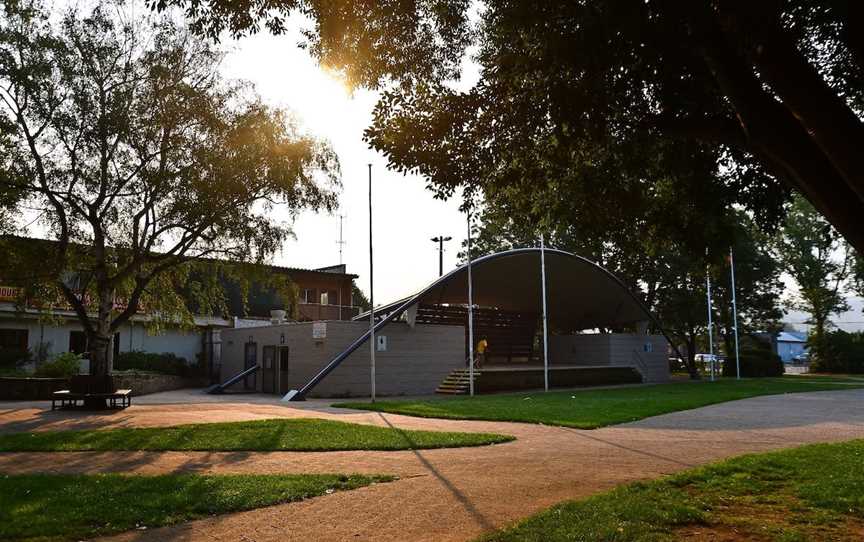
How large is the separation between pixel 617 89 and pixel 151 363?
29722mm

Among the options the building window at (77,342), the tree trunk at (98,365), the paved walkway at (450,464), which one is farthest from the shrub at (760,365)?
the building window at (77,342)

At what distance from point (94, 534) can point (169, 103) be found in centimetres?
1535

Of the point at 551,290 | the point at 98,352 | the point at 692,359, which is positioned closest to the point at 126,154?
the point at 98,352

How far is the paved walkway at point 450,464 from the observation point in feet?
20.2

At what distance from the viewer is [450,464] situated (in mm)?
9453

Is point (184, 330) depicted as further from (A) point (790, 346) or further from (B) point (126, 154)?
(A) point (790, 346)

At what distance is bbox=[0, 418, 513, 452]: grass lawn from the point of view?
11.0 metres

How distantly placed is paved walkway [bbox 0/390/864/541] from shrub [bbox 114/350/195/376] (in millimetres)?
14359

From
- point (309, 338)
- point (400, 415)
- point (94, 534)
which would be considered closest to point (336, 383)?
point (309, 338)

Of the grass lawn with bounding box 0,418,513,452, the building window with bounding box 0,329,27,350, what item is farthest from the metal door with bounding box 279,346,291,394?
the grass lawn with bounding box 0,418,513,452

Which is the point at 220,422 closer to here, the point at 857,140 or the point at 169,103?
the point at 169,103

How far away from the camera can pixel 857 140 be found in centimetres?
542

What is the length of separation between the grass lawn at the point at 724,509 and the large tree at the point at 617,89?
8.56ft

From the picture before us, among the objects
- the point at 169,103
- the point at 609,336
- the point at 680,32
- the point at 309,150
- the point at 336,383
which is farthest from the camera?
the point at 609,336
